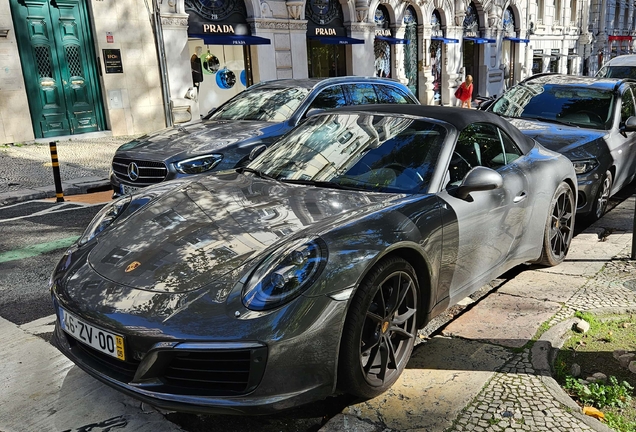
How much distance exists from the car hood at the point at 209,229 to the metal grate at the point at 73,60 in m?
12.2

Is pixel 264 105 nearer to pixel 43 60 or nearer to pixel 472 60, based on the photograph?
pixel 43 60

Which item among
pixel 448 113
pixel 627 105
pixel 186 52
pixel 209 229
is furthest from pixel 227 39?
pixel 209 229

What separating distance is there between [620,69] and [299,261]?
51.6ft

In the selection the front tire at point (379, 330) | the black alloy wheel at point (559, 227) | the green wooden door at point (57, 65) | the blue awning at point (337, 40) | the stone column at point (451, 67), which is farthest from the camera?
the stone column at point (451, 67)

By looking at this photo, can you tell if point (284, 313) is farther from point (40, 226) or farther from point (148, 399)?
point (40, 226)

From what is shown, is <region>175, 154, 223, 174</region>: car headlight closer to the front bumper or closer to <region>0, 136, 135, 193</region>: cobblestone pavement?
the front bumper

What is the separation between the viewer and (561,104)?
750 cm

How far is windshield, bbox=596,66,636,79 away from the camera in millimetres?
15141

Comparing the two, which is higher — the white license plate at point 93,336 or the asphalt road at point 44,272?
the white license plate at point 93,336

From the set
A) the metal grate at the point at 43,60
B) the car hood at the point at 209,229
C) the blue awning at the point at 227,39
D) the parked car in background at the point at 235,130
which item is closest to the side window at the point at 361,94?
the parked car in background at the point at 235,130

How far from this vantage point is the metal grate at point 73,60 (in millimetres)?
14151

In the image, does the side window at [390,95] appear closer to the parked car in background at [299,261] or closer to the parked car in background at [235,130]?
the parked car in background at [235,130]

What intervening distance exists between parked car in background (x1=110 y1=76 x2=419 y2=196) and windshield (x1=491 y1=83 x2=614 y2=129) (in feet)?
5.28

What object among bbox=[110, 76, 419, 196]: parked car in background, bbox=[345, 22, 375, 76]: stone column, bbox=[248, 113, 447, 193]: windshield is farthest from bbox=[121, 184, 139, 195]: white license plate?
bbox=[345, 22, 375, 76]: stone column
